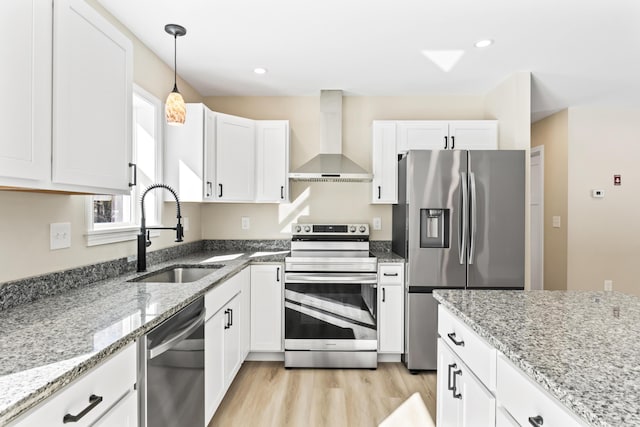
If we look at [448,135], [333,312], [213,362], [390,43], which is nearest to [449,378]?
[213,362]

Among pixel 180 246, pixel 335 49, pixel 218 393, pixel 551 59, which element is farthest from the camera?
pixel 180 246

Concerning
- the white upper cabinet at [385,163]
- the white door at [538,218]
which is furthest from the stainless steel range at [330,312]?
the white door at [538,218]

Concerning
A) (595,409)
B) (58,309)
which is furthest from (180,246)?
(595,409)

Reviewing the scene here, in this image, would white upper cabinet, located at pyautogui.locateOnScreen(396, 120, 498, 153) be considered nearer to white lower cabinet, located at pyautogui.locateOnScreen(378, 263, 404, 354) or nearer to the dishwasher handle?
white lower cabinet, located at pyautogui.locateOnScreen(378, 263, 404, 354)

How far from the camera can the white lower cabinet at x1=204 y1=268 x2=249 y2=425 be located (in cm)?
198

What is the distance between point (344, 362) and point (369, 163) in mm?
1921

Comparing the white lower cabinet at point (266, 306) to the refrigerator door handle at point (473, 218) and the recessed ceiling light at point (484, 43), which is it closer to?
the refrigerator door handle at point (473, 218)

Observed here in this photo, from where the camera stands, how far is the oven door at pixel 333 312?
2.88 m

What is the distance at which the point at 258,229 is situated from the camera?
11.9 feet

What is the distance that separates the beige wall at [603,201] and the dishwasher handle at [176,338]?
4.16m

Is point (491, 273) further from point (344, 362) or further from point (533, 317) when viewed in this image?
point (533, 317)

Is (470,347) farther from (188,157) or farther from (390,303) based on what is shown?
(188,157)

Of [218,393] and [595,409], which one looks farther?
[218,393]

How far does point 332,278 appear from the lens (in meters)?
2.88
